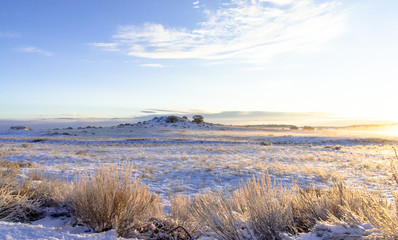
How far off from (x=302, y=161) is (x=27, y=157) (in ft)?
48.1

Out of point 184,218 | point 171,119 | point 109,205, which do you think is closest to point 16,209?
point 109,205

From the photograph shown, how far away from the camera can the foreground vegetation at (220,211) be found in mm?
2764

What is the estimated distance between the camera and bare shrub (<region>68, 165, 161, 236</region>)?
349 cm

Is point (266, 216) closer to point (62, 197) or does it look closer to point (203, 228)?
point (203, 228)

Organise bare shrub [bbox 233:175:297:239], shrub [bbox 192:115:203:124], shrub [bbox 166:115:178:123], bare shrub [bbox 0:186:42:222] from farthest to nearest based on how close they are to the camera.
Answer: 1. shrub [bbox 192:115:203:124]
2. shrub [bbox 166:115:178:123]
3. bare shrub [bbox 0:186:42:222]
4. bare shrub [bbox 233:175:297:239]

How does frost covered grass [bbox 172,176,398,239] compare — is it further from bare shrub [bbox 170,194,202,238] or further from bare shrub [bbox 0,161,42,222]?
bare shrub [bbox 0,161,42,222]

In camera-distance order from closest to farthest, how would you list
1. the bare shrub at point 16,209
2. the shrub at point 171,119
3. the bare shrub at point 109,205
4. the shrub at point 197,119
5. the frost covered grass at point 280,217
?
the frost covered grass at point 280,217 < the bare shrub at point 109,205 < the bare shrub at point 16,209 < the shrub at point 171,119 < the shrub at point 197,119

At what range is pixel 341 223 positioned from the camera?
98.0 inches

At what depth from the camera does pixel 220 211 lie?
9.73 ft

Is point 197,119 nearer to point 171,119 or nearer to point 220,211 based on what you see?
point 171,119

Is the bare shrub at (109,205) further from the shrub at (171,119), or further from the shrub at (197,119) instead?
the shrub at (197,119)

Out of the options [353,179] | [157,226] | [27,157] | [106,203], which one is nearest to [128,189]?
[106,203]

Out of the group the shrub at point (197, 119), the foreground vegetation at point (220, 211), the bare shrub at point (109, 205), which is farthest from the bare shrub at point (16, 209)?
the shrub at point (197, 119)

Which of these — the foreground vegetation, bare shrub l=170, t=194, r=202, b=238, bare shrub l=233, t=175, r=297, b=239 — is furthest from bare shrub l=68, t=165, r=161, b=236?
bare shrub l=233, t=175, r=297, b=239
